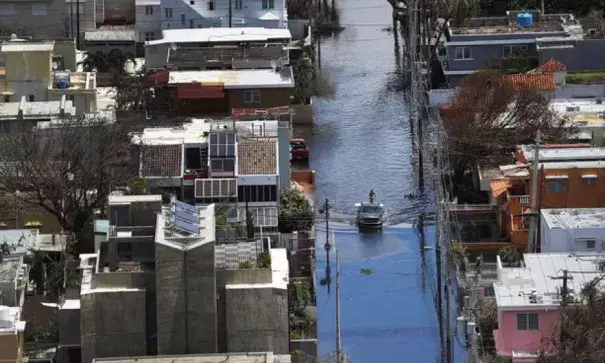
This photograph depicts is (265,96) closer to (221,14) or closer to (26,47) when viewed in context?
(26,47)

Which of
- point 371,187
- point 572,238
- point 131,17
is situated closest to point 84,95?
point 371,187

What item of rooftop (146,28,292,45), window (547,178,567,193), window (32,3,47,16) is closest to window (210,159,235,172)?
window (547,178,567,193)

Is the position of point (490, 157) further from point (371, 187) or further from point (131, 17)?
point (131, 17)

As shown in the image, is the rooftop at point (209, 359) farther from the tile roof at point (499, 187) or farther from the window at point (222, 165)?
the tile roof at point (499, 187)

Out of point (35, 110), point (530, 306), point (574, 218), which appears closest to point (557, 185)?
point (574, 218)

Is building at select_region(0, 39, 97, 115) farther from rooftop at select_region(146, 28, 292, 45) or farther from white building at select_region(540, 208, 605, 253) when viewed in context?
white building at select_region(540, 208, 605, 253)

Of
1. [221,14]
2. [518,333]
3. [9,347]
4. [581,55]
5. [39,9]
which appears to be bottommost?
[518,333]

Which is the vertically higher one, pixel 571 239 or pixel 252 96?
pixel 252 96
